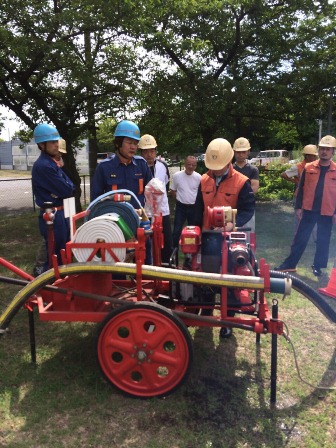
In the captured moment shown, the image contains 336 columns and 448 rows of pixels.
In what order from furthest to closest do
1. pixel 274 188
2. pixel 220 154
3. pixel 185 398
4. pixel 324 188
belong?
1. pixel 274 188
2. pixel 324 188
3. pixel 220 154
4. pixel 185 398

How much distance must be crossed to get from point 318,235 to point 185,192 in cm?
192

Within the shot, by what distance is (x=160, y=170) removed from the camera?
5496mm

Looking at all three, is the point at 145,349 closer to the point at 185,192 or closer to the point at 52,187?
the point at 52,187

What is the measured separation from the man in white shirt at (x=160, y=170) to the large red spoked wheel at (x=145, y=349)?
2.37 metres

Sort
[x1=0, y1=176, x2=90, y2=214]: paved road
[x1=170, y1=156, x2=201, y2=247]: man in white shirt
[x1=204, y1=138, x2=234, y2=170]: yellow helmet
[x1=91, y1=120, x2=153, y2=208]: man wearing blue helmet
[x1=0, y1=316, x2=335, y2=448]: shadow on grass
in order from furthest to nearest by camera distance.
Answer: [x1=0, y1=176, x2=90, y2=214]: paved road, [x1=170, y1=156, x2=201, y2=247]: man in white shirt, [x1=91, y1=120, x2=153, y2=208]: man wearing blue helmet, [x1=204, y1=138, x2=234, y2=170]: yellow helmet, [x1=0, y1=316, x2=335, y2=448]: shadow on grass

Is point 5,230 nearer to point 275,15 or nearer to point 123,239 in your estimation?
point 123,239

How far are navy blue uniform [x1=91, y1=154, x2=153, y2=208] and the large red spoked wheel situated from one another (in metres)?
1.49

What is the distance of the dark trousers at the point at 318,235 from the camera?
5371 millimetres

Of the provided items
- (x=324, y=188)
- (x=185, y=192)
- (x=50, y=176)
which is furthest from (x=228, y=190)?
(x=185, y=192)

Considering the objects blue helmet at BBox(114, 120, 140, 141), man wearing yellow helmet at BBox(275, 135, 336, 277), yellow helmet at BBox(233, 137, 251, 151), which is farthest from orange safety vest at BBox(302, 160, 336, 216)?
blue helmet at BBox(114, 120, 140, 141)

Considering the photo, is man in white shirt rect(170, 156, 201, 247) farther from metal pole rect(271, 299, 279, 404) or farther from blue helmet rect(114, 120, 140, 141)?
metal pole rect(271, 299, 279, 404)

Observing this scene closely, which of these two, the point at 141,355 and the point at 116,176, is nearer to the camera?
the point at 141,355

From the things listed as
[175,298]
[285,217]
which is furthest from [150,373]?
[285,217]

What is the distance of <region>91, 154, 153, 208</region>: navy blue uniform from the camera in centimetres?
385
